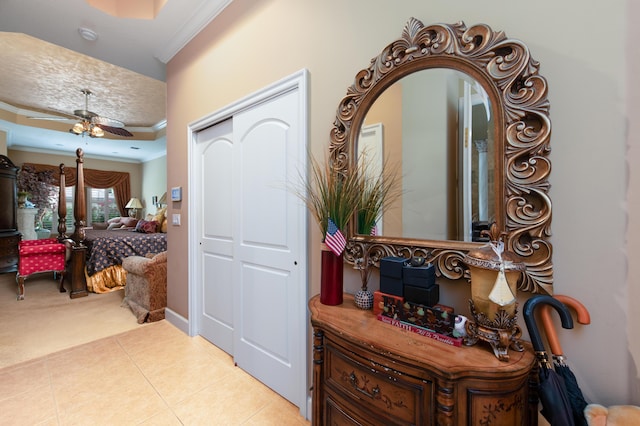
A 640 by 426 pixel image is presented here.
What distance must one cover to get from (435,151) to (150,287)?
3205 millimetres

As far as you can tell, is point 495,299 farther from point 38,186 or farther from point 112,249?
point 38,186

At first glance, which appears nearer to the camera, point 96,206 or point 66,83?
point 66,83

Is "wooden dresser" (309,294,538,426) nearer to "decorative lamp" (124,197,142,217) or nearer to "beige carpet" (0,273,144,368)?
"beige carpet" (0,273,144,368)

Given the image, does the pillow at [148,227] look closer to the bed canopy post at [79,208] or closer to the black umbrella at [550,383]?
the bed canopy post at [79,208]

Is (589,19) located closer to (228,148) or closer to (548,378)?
(548,378)

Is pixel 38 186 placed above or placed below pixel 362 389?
above

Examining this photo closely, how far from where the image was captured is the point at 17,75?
11.8ft

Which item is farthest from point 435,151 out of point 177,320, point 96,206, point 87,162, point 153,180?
point 96,206

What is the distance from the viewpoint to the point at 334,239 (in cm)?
122

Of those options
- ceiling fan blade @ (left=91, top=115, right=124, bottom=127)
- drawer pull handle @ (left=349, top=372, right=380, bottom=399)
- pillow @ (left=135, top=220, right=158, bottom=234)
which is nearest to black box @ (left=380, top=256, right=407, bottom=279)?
drawer pull handle @ (left=349, top=372, right=380, bottom=399)

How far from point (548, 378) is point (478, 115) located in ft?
3.01

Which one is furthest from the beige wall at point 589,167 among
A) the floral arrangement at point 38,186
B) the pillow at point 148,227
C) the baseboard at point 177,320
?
the floral arrangement at point 38,186

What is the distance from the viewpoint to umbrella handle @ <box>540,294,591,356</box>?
80cm

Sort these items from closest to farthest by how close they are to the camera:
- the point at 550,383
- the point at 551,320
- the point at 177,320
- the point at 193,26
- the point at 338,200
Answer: the point at 550,383 → the point at 551,320 → the point at 338,200 → the point at 193,26 → the point at 177,320
